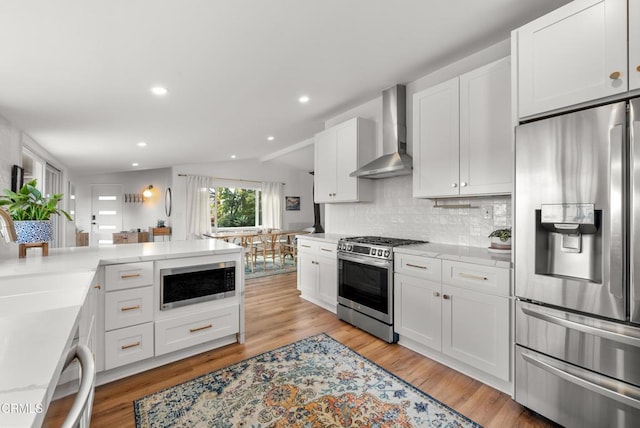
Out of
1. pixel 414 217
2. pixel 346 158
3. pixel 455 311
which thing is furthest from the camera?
pixel 346 158

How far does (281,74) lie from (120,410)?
8.82ft

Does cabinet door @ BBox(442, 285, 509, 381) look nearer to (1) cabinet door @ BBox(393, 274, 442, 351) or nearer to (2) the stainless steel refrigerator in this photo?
(1) cabinet door @ BBox(393, 274, 442, 351)

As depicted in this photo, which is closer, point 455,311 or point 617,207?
point 617,207

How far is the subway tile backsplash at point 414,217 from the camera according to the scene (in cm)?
248

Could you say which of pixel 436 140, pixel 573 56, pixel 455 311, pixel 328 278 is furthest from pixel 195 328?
pixel 573 56

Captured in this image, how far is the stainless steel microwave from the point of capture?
2.24m

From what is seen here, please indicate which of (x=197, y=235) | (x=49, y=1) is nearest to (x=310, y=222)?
(x=197, y=235)

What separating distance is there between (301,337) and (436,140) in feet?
7.20

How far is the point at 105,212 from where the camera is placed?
728 centimetres

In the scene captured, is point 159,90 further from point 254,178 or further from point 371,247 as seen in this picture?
point 254,178

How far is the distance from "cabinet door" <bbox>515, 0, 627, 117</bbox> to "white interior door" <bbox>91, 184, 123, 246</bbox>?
27.8 feet

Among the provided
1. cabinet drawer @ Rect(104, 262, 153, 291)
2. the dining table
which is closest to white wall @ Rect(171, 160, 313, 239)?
the dining table

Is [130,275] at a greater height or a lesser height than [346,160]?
lesser

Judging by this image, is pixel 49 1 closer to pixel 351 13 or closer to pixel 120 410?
pixel 351 13
